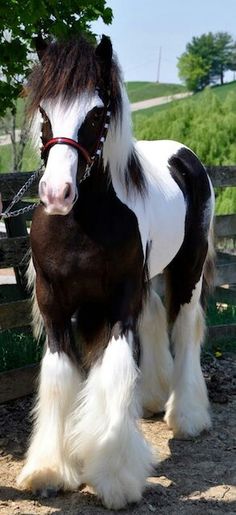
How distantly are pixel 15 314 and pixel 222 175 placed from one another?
2379mm

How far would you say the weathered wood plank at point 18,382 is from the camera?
422 cm

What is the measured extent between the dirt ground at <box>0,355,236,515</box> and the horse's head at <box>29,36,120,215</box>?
1.49 metres

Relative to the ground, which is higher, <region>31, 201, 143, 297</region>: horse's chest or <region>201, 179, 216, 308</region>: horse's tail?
<region>31, 201, 143, 297</region>: horse's chest

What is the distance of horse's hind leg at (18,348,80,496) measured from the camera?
10.6ft

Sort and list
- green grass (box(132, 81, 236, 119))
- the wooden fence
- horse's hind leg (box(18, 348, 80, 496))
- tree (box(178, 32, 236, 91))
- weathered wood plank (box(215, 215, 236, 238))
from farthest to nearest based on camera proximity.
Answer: tree (box(178, 32, 236, 91)) < green grass (box(132, 81, 236, 119)) < weathered wood plank (box(215, 215, 236, 238)) < the wooden fence < horse's hind leg (box(18, 348, 80, 496))

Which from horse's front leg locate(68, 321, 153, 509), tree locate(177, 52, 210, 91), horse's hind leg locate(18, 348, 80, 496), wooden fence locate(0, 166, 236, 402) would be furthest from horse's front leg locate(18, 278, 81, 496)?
tree locate(177, 52, 210, 91)

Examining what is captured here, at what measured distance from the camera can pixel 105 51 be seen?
3.03 metres

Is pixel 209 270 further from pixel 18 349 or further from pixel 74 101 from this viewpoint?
pixel 74 101

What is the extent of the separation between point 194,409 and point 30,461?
1.25m

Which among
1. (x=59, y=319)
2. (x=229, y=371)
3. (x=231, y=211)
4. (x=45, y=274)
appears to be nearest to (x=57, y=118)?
(x=45, y=274)

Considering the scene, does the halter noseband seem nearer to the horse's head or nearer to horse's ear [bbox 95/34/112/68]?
the horse's head

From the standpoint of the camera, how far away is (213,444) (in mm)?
4051

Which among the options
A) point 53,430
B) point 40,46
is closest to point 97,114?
point 40,46

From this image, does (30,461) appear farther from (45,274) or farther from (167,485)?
(45,274)
